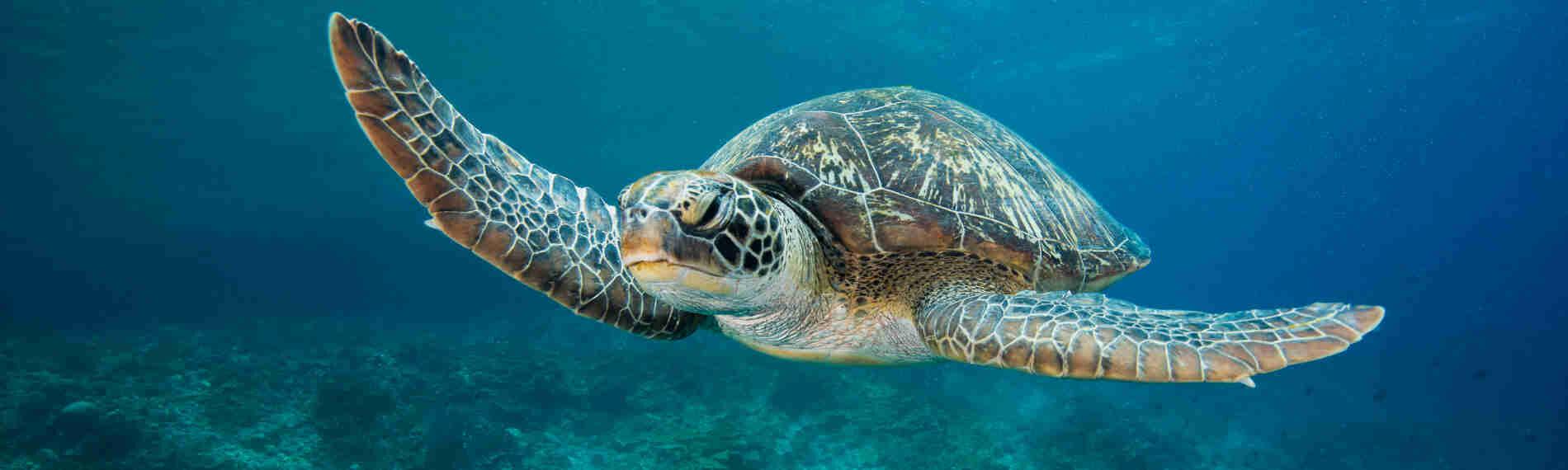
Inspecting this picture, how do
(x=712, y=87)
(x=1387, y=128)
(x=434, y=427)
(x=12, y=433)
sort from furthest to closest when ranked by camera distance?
1. (x=1387, y=128)
2. (x=712, y=87)
3. (x=434, y=427)
4. (x=12, y=433)

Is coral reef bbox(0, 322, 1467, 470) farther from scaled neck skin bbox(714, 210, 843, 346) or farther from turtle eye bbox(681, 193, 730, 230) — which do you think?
turtle eye bbox(681, 193, 730, 230)

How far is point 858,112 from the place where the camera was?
12.3 ft

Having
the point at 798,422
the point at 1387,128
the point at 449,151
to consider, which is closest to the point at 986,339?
the point at 449,151

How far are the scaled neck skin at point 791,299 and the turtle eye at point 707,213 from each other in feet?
1.36

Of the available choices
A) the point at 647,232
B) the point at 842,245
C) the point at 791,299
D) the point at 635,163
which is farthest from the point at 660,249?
the point at 635,163

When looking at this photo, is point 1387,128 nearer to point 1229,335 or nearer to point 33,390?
point 1229,335

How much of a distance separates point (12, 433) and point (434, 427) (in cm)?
414

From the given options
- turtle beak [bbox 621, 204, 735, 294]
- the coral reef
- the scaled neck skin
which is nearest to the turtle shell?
the scaled neck skin

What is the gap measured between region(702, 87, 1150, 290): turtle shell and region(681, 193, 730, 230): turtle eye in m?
1.01

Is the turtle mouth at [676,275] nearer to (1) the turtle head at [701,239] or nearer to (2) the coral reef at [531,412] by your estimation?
(1) the turtle head at [701,239]

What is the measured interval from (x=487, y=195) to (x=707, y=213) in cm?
131

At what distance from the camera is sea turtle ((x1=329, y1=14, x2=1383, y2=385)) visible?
2.15 m

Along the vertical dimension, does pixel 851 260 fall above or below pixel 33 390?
above

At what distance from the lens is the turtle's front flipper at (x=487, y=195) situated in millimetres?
2545
